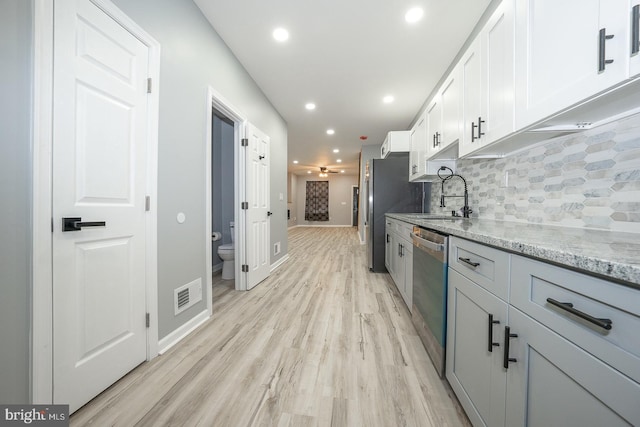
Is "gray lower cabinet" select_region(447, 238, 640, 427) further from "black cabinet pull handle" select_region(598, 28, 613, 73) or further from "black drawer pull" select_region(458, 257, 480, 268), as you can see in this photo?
"black cabinet pull handle" select_region(598, 28, 613, 73)

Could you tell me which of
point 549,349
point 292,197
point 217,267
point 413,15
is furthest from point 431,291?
point 292,197

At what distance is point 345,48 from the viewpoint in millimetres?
2471

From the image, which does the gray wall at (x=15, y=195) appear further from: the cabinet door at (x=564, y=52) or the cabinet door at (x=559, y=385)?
the cabinet door at (x=564, y=52)

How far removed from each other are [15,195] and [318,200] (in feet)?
35.6

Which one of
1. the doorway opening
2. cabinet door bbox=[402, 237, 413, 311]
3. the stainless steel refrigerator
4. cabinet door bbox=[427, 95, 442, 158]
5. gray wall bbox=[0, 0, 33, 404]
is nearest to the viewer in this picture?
gray wall bbox=[0, 0, 33, 404]

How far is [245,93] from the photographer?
2869 millimetres

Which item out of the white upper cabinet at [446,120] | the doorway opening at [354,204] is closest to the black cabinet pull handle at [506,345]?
the white upper cabinet at [446,120]

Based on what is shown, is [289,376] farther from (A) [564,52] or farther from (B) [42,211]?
(A) [564,52]

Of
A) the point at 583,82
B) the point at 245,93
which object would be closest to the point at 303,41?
the point at 245,93

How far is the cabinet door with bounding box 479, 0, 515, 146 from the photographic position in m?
1.27

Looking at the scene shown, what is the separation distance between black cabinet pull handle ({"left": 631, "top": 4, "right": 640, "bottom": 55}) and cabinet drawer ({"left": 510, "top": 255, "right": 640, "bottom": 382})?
27.2 inches

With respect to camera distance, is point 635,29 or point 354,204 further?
point 354,204

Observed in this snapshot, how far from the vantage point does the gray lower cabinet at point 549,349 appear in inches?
18.8

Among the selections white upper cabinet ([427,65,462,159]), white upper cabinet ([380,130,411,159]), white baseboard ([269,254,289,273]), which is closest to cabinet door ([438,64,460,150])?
white upper cabinet ([427,65,462,159])
